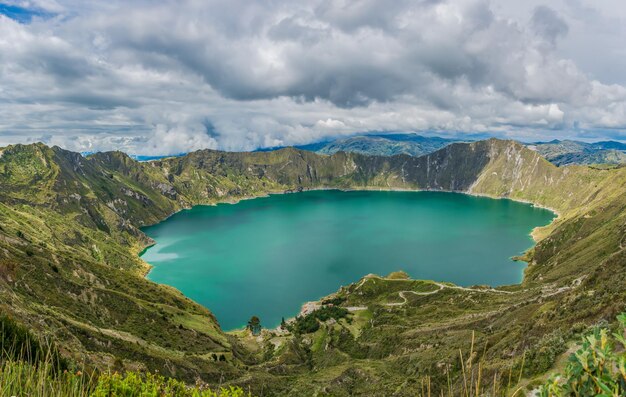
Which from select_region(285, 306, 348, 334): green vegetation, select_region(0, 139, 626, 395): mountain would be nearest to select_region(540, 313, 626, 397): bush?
select_region(0, 139, 626, 395): mountain

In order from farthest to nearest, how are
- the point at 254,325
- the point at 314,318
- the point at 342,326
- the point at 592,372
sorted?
the point at 254,325 < the point at 314,318 < the point at 342,326 < the point at 592,372

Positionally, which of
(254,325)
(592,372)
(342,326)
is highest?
(592,372)

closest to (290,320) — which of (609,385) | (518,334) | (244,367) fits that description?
(244,367)

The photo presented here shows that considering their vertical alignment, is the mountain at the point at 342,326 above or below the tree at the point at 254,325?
above

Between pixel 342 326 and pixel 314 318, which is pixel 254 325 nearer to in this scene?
pixel 314 318

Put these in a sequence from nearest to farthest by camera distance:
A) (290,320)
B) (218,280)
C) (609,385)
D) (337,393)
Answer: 1. (609,385)
2. (337,393)
3. (290,320)
4. (218,280)


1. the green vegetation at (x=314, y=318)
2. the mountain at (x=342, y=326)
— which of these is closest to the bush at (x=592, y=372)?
the mountain at (x=342, y=326)

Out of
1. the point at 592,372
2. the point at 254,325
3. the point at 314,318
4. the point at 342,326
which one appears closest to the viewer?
the point at 592,372

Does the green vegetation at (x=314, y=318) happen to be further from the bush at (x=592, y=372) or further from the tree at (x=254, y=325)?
the bush at (x=592, y=372)

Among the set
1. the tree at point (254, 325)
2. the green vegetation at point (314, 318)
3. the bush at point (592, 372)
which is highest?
the bush at point (592, 372)

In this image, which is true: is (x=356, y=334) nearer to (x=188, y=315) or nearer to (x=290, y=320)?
(x=290, y=320)

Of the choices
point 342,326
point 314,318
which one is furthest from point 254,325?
point 342,326
